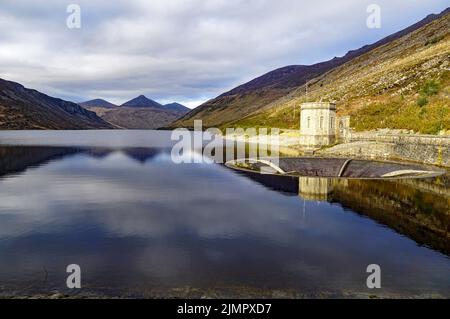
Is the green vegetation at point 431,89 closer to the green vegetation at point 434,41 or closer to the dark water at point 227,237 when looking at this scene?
the dark water at point 227,237

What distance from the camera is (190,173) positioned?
66750mm

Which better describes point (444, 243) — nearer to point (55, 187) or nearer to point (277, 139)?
point (55, 187)

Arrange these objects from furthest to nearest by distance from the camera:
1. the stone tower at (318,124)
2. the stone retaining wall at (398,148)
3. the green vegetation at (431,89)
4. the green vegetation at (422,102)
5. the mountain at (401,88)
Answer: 1. the green vegetation at (431,89)
2. the green vegetation at (422,102)
3. the mountain at (401,88)
4. the stone tower at (318,124)
5. the stone retaining wall at (398,148)

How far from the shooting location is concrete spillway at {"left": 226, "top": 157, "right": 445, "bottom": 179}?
57406 mm

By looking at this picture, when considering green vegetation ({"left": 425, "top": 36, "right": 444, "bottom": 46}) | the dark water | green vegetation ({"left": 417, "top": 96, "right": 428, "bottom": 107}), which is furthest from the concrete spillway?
green vegetation ({"left": 425, "top": 36, "right": 444, "bottom": 46})

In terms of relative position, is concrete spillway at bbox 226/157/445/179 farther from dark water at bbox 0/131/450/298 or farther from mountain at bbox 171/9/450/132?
mountain at bbox 171/9/450/132

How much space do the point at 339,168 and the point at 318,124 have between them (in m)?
29.9

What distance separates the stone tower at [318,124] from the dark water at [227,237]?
129ft

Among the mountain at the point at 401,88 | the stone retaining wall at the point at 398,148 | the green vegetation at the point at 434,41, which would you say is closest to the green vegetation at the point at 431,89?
the mountain at the point at 401,88

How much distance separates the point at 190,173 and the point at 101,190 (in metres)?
19.4

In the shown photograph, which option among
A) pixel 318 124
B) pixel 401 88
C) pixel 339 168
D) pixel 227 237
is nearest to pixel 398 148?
pixel 339 168

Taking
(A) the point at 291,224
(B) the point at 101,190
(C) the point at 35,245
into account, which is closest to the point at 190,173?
(B) the point at 101,190

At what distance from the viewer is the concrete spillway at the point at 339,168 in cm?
5741

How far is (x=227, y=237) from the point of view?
29531 millimetres
